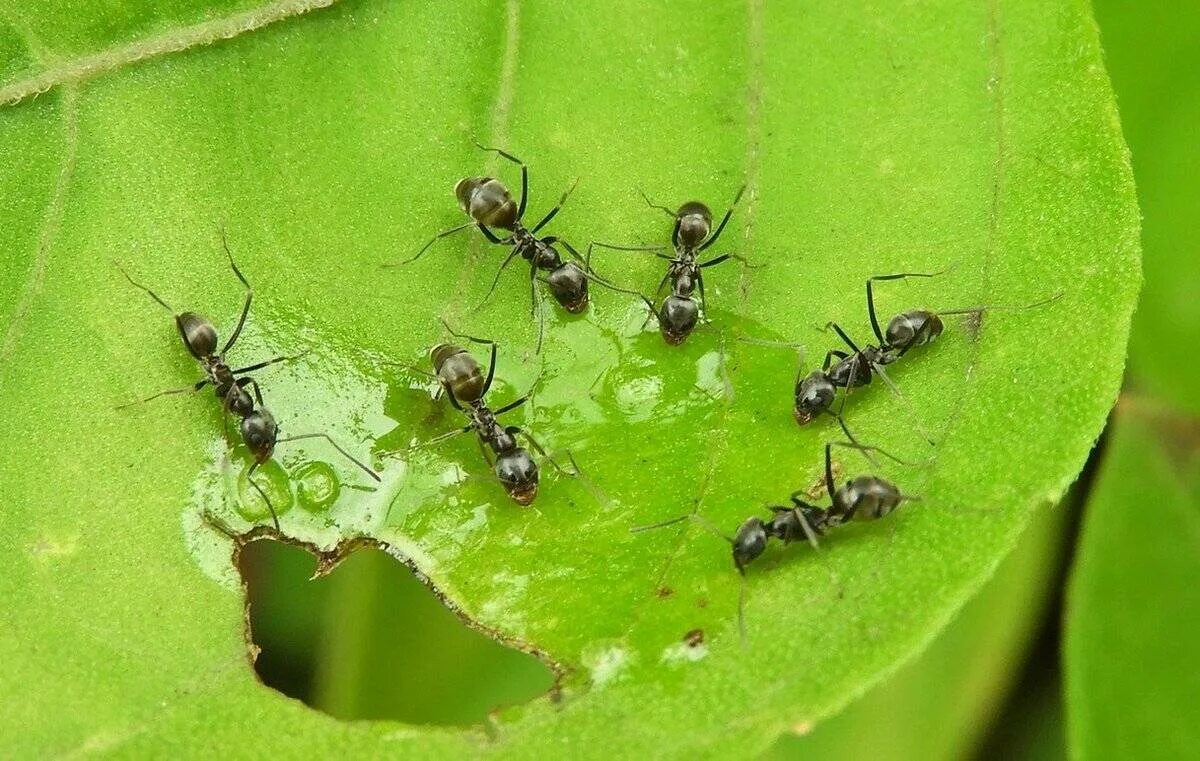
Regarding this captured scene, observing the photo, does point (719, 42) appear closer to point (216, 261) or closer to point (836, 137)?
point (836, 137)

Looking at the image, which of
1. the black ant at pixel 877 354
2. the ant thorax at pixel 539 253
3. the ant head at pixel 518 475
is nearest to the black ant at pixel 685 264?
the ant thorax at pixel 539 253

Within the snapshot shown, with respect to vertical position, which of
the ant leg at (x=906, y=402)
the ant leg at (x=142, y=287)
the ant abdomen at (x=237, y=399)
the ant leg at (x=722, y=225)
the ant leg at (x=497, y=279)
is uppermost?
the ant leg at (x=722, y=225)

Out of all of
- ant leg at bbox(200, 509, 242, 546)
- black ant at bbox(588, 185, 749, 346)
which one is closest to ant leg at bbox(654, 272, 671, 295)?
black ant at bbox(588, 185, 749, 346)

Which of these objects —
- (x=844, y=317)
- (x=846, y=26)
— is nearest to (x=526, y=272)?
(x=844, y=317)

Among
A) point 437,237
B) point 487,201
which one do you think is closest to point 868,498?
point 487,201

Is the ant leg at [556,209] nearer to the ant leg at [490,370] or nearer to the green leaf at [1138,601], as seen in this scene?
the ant leg at [490,370]

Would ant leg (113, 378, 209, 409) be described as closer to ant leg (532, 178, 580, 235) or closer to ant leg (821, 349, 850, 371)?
ant leg (532, 178, 580, 235)
